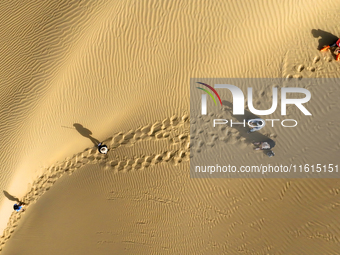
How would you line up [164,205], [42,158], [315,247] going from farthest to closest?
[42,158] → [164,205] → [315,247]

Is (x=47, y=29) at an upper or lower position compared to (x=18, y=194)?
upper

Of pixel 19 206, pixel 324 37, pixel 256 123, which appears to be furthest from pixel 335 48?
pixel 19 206

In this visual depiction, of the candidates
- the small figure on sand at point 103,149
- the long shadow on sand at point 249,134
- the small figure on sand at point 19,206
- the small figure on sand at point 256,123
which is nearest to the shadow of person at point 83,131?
the small figure on sand at point 103,149

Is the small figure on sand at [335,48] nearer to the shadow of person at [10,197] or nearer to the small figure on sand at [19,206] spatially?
the small figure on sand at [19,206]

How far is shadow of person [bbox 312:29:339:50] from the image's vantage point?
231 inches

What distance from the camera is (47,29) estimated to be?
20.5 ft

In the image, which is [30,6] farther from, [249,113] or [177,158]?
[249,113]

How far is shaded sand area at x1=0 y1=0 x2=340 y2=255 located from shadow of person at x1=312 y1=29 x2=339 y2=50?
4cm

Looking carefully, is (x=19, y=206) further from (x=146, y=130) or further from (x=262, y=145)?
(x=262, y=145)

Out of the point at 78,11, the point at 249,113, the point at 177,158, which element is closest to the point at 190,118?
the point at 177,158

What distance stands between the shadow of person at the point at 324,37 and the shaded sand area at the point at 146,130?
4cm

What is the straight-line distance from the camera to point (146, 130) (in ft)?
20.4

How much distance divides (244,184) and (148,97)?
4229 millimetres

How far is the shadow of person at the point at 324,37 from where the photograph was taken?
5871mm
